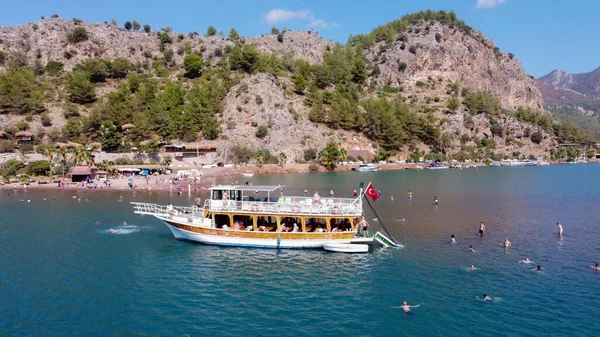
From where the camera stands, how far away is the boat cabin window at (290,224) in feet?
139

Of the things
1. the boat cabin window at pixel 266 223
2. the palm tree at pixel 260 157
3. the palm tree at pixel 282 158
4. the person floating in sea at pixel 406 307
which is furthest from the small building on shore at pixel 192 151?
the person floating in sea at pixel 406 307

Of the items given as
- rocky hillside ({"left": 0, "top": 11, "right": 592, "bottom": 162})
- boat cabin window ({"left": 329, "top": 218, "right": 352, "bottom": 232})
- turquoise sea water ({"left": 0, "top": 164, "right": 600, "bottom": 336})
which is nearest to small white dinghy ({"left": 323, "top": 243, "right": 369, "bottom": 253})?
turquoise sea water ({"left": 0, "top": 164, "right": 600, "bottom": 336})

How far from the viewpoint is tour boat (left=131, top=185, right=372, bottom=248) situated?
135ft

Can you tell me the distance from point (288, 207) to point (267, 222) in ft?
10.5

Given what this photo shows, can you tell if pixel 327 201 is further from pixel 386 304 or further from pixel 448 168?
pixel 448 168

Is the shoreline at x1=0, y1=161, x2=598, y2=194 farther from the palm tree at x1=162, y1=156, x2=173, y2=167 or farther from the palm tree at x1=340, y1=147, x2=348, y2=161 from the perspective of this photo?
the palm tree at x1=340, y1=147, x2=348, y2=161

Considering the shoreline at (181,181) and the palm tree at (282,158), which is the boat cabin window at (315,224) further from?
the palm tree at (282,158)

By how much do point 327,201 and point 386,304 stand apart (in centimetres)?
1630

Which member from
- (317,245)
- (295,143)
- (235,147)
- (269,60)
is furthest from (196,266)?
(269,60)

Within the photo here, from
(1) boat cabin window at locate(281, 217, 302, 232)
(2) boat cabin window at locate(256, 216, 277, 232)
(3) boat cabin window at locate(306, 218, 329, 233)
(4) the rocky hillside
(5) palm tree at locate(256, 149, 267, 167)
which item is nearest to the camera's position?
(1) boat cabin window at locate(281, 217, 302, 232)

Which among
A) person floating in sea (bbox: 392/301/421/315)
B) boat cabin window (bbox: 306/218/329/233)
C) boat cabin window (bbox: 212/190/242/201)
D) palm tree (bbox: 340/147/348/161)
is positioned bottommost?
person floating in sea (bbox: 392/301/421/315)

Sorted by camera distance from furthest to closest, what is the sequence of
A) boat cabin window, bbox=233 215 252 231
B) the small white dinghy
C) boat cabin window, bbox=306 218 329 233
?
boat cabin window, bbox=233 215 252 231 < boat cabin window, bbox=306 218 329 233 < the small white dinghy

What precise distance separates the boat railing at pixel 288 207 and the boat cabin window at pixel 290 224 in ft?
4.67

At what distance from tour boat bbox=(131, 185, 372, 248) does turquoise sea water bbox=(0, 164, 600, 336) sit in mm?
1261
